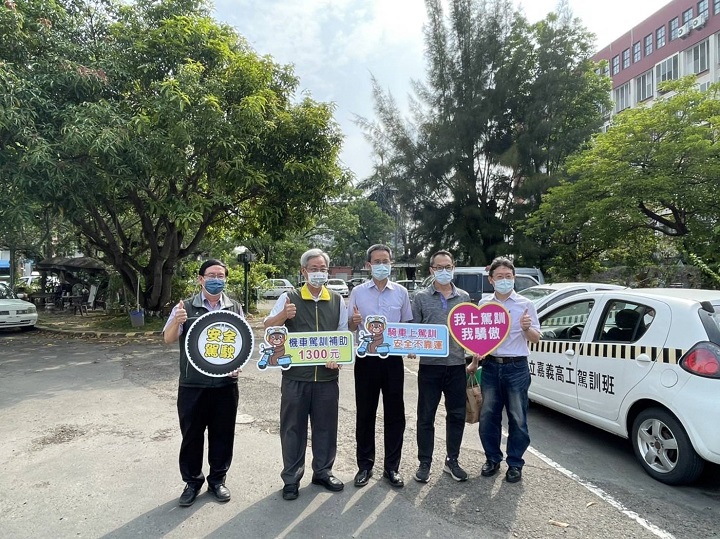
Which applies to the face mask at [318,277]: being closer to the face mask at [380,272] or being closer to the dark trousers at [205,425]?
the face mask at [380,272]

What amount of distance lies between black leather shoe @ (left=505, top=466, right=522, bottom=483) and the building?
24.4 m

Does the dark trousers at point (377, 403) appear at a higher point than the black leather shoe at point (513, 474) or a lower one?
higher

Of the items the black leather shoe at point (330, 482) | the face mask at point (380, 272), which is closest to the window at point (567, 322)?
the face mask at point (380, 272)

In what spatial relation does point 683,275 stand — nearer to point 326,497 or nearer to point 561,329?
point 561,329

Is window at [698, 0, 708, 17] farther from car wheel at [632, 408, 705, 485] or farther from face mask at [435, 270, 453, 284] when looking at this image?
face mask at [435, 270, 453, 284]

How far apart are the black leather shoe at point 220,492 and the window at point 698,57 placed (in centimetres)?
3704

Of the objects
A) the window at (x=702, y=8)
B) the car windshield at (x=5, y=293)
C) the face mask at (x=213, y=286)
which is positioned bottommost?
the car windshield at (x=5, y=293)

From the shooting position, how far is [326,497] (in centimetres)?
Answer: 355

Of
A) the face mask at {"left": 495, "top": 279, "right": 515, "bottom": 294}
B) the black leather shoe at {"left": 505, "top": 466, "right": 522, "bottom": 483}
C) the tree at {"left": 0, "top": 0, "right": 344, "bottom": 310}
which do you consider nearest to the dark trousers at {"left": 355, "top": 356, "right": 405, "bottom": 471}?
the black leather shoe at {"left": 505, "top": 466, "right": 522, "bottom": 483}

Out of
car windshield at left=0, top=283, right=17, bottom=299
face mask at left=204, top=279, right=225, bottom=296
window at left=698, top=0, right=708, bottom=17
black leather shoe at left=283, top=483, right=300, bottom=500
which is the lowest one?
black leather shoe at left=283, top=483, right=300, bottom=500

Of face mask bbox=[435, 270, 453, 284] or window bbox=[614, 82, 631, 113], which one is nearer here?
face mask bbox=[435, 270, 453, 284]

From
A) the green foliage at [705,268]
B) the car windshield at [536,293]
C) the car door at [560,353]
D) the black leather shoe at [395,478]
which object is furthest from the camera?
the car windshield at [536,293]

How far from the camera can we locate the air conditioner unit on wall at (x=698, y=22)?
29078 millimetres

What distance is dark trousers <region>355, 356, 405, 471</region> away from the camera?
12.3ft
